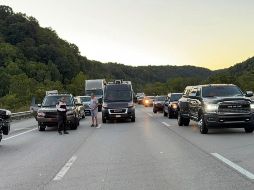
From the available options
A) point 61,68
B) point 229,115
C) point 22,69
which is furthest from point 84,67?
point 229,115

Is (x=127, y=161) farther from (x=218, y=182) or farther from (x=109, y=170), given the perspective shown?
(x=218, y=182)

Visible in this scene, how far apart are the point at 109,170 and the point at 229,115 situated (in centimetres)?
928

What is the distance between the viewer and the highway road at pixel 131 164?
869cm

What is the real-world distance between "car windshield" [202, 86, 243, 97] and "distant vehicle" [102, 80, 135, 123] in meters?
9.03

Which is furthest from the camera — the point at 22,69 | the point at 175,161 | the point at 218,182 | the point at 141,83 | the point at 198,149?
the point at 141,83

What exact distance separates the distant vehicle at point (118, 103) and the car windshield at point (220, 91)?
9.03 m

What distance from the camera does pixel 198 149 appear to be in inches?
541

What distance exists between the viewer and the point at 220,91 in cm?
2039

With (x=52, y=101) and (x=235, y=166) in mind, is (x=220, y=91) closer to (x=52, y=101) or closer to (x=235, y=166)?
(x=52, y=101)

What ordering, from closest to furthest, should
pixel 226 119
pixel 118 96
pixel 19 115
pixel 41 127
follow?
pixel 226 119, pixel 41 127, pixel 118 96, pixel 19 115

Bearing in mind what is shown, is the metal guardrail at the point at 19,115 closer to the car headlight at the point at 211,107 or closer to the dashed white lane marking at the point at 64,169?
the car headlight at the point at 211,107

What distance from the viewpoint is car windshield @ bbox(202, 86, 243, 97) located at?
66.2ft

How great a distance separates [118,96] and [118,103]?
1.06 meters

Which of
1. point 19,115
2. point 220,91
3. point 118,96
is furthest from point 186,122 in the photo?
point 19,115
